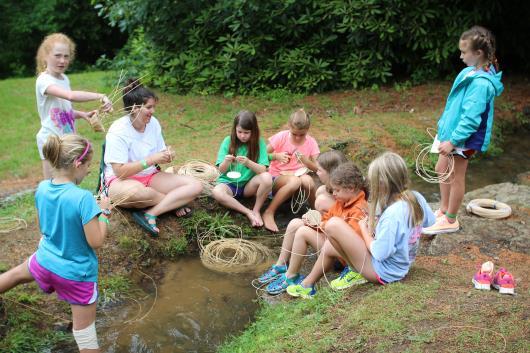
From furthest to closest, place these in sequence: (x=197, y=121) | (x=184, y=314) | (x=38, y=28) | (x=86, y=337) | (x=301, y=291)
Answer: (x=38, y=28) → (x=197, y=121) → (x=184, y=314) → (x=301, y=291) → (x=86, y=337)

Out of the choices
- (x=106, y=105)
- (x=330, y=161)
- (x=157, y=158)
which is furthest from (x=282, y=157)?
(x=106, y=105)

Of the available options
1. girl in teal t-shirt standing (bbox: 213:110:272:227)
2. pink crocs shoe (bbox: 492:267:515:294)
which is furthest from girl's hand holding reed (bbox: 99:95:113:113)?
pink crocs shoe (bbox: 492:267:515:294)

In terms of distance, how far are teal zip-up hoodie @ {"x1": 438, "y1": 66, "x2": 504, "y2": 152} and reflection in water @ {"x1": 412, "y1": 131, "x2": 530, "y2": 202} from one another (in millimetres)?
1940

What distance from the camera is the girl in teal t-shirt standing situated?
503cm

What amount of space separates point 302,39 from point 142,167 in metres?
5.77

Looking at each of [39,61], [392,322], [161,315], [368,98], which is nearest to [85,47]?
[368,98]

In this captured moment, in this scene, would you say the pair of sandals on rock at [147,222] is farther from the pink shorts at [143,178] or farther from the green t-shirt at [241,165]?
the green t-shirt at [241,165]

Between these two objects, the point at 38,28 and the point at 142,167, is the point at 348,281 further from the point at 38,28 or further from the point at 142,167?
the point at 38,28

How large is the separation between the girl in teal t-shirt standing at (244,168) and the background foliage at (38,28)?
11390 millimetres

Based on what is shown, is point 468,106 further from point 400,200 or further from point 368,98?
point 368,98

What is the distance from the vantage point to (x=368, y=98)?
30.3 feet

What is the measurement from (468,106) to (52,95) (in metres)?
3.25

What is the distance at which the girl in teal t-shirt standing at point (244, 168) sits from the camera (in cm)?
503

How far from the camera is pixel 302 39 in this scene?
9.72 meters
